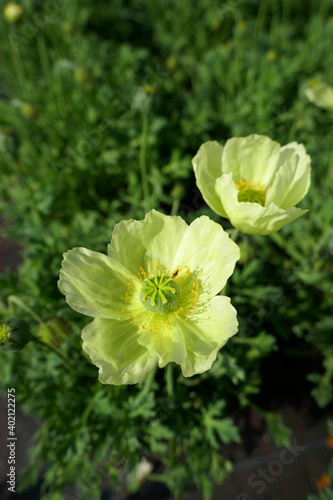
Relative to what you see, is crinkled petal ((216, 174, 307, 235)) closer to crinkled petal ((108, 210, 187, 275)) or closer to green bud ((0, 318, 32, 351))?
crinkled petal ((108, 210, 187, 275))

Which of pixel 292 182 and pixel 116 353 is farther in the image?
pixel 292 182

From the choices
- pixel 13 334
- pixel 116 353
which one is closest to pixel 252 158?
pixel 116 353

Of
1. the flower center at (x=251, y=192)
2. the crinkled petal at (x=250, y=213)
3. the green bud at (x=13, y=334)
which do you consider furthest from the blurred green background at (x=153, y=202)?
the crinkled petal at (x=250, y=213)

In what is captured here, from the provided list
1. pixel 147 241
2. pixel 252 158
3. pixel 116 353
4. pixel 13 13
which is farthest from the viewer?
pixel 13 13

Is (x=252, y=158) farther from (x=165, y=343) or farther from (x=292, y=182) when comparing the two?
(x=165, y=343)

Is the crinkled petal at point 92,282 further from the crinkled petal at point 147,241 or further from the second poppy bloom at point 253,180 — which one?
the second poppy bloom at point 253,180
